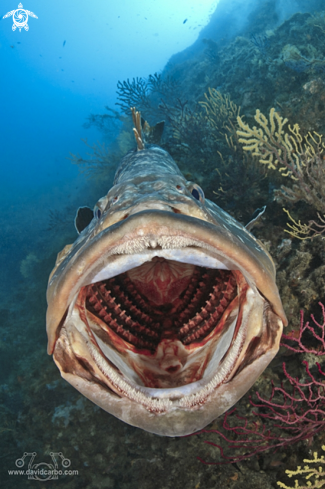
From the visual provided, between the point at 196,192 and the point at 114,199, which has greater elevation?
the point at 114,199

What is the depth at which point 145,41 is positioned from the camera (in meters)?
96.6

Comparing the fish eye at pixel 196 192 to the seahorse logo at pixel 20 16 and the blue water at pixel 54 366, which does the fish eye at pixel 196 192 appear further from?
the seahorse logo at pixel 20 16

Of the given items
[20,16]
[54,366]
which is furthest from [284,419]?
[20,16]

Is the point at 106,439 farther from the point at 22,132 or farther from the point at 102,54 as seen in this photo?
the point at 102,54

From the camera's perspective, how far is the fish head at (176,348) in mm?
1349

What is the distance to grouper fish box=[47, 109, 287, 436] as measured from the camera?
1.35 m

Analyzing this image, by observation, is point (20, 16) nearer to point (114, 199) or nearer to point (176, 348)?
point (114, 199)

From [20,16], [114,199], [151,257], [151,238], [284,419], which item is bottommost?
[284,419]

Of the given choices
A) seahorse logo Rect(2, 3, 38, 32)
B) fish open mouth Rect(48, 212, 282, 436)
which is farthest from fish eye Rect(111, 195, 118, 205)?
seahorse logo Rect(2, 3, 38, 32)

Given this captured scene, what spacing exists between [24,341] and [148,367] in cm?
789

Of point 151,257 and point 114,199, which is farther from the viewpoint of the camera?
point 114,199

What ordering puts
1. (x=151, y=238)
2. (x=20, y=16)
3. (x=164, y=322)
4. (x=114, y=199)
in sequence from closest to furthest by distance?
(x=151, y=238), (x=114, y=199), (x=164, y=322), (x=20, y=16)

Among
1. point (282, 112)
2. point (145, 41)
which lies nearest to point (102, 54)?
point (145, 41)

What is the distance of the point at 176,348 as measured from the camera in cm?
222
